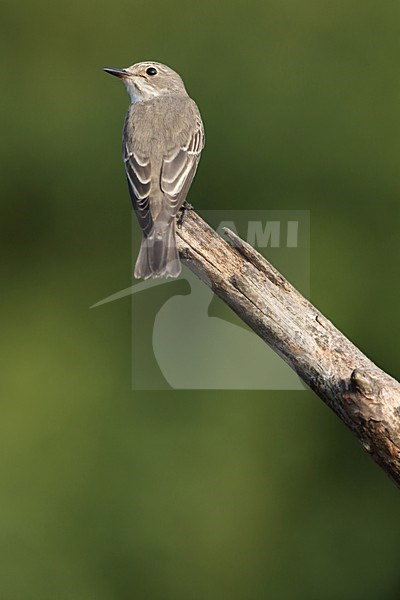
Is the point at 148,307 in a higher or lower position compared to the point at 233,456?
higher

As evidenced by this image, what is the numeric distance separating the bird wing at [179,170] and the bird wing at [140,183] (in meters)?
0.04

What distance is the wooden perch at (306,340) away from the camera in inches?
90.5

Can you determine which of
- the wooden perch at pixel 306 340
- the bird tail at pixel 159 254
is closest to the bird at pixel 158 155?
the bird tail at pixel 159 254

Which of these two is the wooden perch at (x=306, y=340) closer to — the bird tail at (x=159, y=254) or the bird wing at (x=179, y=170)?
the bird tail at (x=159, y=254)

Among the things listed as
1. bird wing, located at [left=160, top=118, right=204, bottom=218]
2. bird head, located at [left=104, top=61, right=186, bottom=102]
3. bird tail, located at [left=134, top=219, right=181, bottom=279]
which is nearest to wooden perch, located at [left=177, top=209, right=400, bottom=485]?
bird tail, located at [left=134, top=219, right=181, bottom=279]

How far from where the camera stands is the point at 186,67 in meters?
4.89

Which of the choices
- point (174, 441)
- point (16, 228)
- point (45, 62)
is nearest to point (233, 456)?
point (174, 441)

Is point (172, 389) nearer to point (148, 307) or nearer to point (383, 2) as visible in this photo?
point (148, 307)

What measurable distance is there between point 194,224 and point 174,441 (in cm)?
230

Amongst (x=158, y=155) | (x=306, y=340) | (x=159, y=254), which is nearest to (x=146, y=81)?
(x=158, y=155)

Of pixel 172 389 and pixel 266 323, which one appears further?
pixel 172 389

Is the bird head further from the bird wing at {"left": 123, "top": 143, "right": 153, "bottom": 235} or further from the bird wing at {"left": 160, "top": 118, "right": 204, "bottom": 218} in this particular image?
the bird wing at {"left": 123, "top": 143, "right": 153, "bottom": 235}

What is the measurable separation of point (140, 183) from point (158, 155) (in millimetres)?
111

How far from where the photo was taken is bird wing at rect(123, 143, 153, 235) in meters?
3.02
